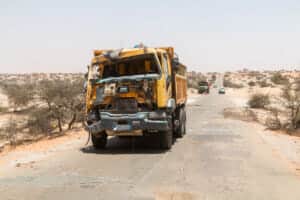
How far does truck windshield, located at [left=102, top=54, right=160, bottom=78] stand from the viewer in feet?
44.3

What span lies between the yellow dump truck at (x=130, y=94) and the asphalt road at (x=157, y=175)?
29.7 inches

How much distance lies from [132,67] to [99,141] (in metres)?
2.53

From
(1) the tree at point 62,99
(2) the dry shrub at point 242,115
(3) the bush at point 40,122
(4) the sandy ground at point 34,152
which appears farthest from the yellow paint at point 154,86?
(2) the dry shrub at point 242,115

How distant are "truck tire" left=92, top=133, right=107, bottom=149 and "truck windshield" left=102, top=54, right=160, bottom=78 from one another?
1.88 meters

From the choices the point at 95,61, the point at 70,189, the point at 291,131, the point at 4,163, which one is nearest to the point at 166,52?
the point at 95,61

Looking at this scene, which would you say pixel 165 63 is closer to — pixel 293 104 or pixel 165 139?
pixel 165 139

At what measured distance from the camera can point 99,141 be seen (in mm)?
13891

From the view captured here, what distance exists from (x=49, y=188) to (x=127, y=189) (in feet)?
4.86

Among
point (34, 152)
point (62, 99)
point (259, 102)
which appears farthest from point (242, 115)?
point (34, 152)

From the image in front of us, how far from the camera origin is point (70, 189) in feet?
27.3

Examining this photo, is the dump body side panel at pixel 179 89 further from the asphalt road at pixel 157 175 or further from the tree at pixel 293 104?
the tree at pixel 293 104

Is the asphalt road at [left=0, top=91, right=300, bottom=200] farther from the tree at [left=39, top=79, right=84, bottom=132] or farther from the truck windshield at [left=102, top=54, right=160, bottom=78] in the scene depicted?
Result: the tree at [left=39, top=79, right=84, bottom=132]

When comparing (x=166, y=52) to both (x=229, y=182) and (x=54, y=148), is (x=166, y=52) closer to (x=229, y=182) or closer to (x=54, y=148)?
(x=54, y=148)

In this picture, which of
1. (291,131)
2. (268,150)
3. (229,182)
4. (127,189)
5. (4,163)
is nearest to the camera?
(127,189)
